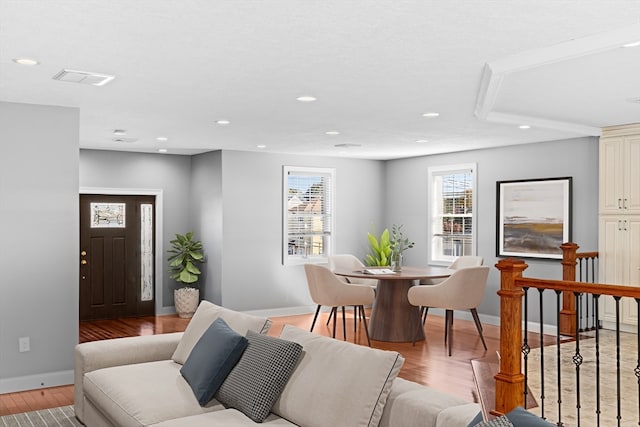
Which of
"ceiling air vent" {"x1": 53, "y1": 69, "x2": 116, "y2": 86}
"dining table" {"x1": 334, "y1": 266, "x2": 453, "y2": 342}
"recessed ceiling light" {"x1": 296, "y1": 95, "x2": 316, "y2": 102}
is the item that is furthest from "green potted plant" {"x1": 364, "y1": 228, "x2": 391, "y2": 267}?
"ceiling air vent" {"x1": 53, "y1": 69, "x2": 116, "y2": 86}

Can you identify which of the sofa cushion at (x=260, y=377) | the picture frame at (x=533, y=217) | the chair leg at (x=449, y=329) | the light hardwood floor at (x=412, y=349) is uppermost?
the picture frame at (x=533, y=217)

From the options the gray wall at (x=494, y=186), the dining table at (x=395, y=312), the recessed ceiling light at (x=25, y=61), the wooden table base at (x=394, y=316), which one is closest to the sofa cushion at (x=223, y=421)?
the recessed ceiling light at (x=25, y=61)

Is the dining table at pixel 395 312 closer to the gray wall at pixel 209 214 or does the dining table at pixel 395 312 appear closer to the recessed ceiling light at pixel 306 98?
the gray wall at pixel 209 214

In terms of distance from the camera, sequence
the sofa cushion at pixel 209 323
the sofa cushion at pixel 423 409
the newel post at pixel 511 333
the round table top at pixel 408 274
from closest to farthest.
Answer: the sofa cushion at pixel 423 409, the newel post at pixel 511 333, the sofa cushion at pixel 209 323, the round table top at pixel 408 274

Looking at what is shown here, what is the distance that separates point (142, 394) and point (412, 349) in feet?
12.8

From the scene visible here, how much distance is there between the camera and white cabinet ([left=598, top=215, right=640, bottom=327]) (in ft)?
21.8

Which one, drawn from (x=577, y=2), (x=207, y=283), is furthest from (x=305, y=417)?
(x=207, y=283)

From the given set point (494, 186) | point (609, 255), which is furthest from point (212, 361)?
point (494, 186)

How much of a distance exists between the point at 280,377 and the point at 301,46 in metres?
1.82

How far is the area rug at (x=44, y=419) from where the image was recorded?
14.0 feet

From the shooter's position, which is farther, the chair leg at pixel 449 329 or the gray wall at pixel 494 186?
the gray wall at pixel 494 186

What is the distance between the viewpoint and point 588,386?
15.3 ft

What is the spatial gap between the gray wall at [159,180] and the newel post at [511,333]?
638 centimetres

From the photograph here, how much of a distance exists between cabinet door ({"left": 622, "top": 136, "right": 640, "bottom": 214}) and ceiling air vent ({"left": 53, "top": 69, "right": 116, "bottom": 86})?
17.7ft
